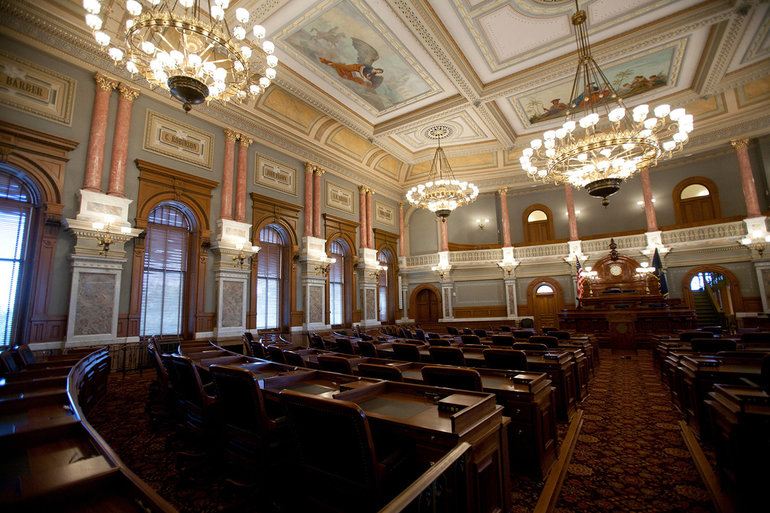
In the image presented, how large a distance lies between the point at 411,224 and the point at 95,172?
493 inches

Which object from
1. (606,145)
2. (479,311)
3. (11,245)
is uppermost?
(606,145)

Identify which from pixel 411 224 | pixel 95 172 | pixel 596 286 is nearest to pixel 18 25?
pixel 95 172

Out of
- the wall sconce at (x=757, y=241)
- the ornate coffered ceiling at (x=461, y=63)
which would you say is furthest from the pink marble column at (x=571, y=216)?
the wall sconce at (x=757, y=241)

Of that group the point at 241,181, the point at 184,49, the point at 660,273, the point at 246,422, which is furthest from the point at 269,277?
the point at 660,273

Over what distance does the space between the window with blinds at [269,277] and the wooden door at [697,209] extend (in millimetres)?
15519

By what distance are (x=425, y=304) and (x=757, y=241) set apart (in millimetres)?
11623

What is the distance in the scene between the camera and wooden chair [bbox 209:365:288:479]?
7.10 ft

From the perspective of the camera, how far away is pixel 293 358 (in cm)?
417

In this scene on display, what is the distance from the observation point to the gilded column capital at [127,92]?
7.43m

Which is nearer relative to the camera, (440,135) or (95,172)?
(95,172)

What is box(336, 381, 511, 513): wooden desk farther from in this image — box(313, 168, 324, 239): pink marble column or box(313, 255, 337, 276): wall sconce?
box(313, 168, 324, 239): pink marble column

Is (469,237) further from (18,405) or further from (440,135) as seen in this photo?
(18,405)

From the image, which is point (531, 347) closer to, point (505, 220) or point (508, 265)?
point (508, 265)

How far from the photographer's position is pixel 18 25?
6.29 metres
